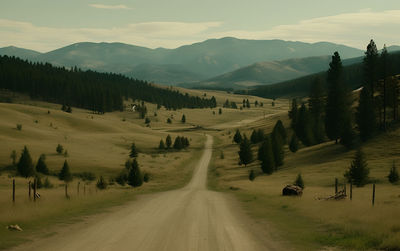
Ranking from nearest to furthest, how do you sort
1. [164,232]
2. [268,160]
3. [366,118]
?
[164,232], [268,160], [366,118]

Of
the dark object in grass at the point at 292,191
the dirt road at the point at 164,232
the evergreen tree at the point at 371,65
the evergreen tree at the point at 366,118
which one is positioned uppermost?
the evergreen tree at the point at 371,65

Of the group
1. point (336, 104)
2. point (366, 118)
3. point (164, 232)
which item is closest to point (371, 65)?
point (336, 104)

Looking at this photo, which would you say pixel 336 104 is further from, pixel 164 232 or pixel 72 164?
pixel 164 232

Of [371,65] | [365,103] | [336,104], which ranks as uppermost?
[371,65]

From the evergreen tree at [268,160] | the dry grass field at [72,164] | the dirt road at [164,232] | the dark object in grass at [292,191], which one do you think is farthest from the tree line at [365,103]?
the dirt road at [164,232]

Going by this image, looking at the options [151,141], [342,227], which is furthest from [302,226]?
[151,141]

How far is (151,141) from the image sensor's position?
125 metres

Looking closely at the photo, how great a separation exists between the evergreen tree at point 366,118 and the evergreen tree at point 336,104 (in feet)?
11.2

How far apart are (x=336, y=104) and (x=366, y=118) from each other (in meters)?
10.3

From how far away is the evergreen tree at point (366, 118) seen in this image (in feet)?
259

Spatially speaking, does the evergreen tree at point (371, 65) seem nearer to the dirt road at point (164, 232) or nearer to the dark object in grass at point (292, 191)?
the dark object in grass at point (292, 191)

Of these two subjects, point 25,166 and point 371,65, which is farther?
point 371,65

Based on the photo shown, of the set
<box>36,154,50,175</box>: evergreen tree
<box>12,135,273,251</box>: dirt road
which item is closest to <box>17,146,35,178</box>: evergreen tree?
<box>36,154,50,175</box>: evergreen tree

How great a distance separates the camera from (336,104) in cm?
8806
